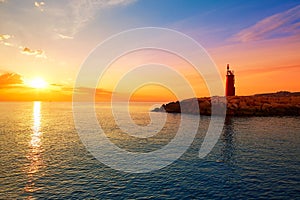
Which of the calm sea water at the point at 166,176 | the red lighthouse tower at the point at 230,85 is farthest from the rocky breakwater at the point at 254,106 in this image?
the calm sea water at the point at 166,176

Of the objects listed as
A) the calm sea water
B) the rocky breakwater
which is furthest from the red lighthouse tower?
the calm sea water

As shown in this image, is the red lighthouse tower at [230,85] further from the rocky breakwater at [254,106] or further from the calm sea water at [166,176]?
the calm sea water at [166,176]

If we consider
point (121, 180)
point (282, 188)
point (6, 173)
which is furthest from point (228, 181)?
point (6, 173)

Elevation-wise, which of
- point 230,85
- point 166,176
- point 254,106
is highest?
point 230,85

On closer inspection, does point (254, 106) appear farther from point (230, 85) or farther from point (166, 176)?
point (166, 176)

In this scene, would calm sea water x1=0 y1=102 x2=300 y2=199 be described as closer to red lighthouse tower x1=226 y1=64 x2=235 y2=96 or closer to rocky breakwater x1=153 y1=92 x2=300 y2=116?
rocky breakwater x1=153 y1=92 x2=300 y2=116

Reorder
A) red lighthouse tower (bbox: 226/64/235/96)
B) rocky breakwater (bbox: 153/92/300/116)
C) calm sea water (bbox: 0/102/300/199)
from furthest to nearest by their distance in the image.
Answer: red lighthouse tower (bbox: 226/64/235/96) < rocky breakwater (bbox: 153/92/300/116) < calm sea water (bbox: 0/102/300/199)

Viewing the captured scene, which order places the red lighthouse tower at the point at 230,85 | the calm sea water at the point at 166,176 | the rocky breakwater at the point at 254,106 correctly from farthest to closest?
the red lighthouse tower at the point at 230,85
the rocky breakwater at the point at 254,106
the calm sea water at the point at 166,176

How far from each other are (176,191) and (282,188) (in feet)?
39.5

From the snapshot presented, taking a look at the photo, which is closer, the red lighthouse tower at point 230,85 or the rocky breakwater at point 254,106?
the rocky breakwater at point 254,106

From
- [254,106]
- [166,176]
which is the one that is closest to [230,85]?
[254,106]

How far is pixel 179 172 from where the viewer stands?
30562mm

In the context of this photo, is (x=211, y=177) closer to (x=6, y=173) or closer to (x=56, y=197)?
(x=56, y=197)

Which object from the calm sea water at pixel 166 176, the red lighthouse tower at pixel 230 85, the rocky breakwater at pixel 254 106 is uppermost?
the red lighthouse tower at pixel 230 85
